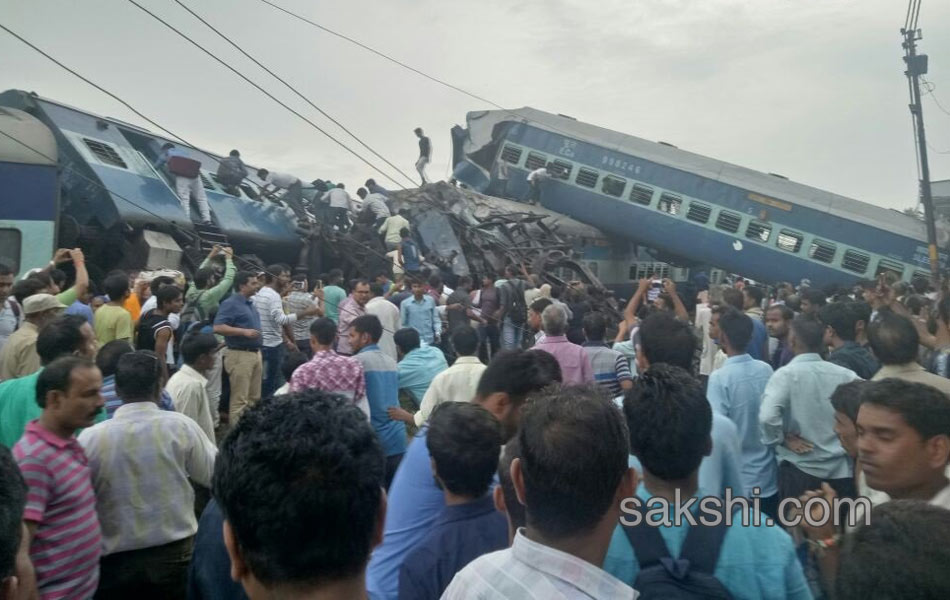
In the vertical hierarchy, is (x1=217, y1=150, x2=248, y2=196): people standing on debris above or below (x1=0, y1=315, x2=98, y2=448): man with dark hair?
above

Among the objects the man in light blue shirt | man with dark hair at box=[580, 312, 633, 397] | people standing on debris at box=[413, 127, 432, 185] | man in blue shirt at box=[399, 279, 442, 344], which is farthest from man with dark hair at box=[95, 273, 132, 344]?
people standing on debris at box=[413, 127, 432, 185]

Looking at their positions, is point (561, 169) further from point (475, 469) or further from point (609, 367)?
point (475, 469)

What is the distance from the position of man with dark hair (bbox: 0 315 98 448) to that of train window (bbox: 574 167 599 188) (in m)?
18.5

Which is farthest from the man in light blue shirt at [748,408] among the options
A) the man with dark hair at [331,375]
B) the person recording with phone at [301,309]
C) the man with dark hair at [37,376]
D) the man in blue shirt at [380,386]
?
the person recording with phone at [301,309]

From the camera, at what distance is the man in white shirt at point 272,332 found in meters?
7.30

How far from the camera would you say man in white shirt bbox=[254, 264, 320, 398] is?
23.9ft

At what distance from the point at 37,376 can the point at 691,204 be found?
62.1ft

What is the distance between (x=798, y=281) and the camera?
18.2 metres

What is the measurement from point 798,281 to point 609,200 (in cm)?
586

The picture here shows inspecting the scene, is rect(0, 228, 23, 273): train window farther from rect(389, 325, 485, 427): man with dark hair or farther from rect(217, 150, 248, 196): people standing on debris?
rect(389, 325, 485, 427): man with dark hair

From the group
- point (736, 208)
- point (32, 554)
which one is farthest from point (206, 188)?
point (736, 208)

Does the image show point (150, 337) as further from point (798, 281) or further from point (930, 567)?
point (798, 281)

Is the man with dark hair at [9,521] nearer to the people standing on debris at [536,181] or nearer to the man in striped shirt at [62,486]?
the man in striped shirt at [62,486]

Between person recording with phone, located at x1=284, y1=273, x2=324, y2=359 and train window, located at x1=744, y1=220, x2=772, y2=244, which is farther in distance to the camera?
train window, located at x1=744, y1=220, x2=772, y2=244
